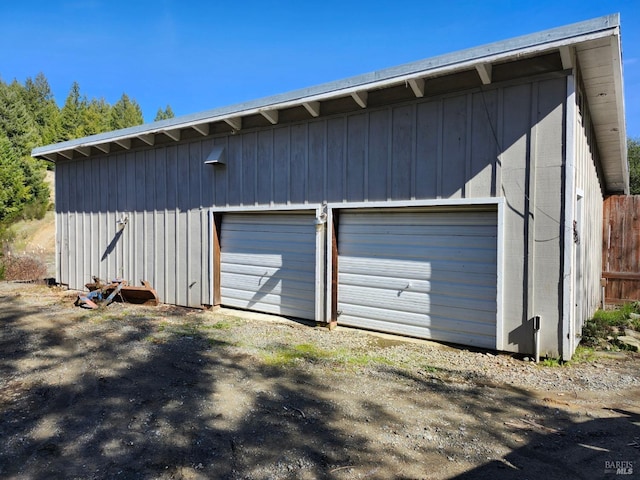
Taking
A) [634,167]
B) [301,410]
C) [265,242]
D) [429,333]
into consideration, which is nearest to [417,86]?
[429,333]

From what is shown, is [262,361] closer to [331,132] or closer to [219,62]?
[331,132]

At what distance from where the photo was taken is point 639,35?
17.4 ft

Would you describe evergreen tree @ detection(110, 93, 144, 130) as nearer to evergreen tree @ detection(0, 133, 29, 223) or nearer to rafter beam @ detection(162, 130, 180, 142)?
evergreen tree @ detection(0, 133, 29, 223)

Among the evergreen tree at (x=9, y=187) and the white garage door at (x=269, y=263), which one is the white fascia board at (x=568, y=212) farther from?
the evergreen tree at (x=9, y=187)

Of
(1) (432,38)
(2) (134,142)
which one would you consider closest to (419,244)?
(1) (432,38)

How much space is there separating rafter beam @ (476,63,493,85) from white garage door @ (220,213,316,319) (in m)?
3.06

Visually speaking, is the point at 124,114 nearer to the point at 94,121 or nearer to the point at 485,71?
the point at 94,121

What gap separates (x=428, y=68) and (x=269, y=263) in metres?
3.93

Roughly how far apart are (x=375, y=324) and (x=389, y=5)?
21.4 ft

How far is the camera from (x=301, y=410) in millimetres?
3107

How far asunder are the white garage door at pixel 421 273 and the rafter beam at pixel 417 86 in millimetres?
1539

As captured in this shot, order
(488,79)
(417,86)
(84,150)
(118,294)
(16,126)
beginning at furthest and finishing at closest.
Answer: (16,126)
(84,150)
(118,294)
(417,86)
(488,79)

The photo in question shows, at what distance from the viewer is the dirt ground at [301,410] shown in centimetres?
235

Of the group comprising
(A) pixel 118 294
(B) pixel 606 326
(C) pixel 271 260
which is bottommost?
(B) pixel 606 326
